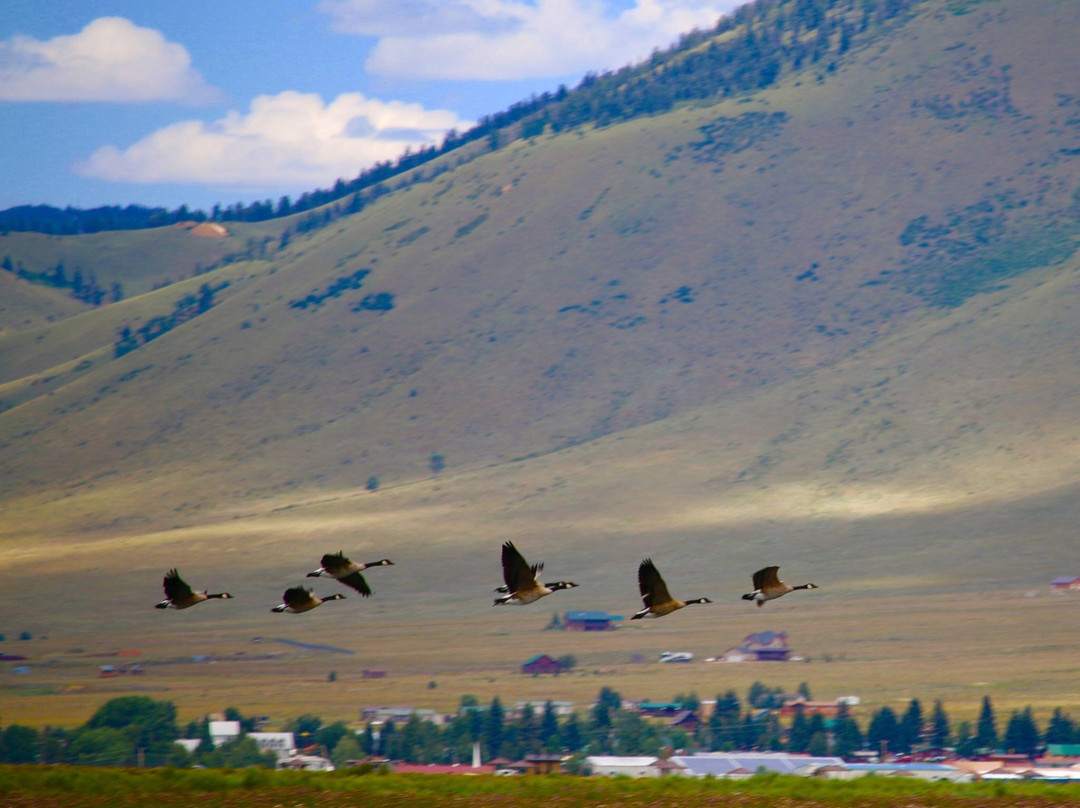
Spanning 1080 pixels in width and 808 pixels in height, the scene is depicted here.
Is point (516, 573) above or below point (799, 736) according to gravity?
above

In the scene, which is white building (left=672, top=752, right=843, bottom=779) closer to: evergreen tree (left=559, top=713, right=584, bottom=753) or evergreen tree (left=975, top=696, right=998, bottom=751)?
evergreen tree (left=559, top=713, right=584, bottom=753)

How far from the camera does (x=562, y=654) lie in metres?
153

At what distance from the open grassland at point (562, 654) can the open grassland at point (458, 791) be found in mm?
80868

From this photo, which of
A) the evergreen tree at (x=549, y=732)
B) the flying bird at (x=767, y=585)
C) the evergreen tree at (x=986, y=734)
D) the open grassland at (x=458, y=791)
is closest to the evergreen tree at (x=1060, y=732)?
the evergreen tree at (x=986, y=734)

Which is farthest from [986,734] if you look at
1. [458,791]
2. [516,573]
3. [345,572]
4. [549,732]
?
[516,573]

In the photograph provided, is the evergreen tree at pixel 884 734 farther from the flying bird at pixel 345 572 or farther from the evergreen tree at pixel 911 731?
the flying bird at pixel 345 572

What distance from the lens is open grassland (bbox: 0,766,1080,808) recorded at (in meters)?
29.8

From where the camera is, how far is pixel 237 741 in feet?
284

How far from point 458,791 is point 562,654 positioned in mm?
122593

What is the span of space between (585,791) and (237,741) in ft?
194

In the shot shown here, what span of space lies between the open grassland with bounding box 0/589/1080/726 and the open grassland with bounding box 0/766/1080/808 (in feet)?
265

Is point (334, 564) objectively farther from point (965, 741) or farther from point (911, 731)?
point (965, 741)

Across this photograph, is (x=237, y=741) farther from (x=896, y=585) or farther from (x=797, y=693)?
(x=896, y=585)

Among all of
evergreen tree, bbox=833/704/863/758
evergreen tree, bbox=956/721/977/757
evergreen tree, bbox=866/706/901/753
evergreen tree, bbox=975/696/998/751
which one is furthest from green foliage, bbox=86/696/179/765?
evergreen tree, bbox=975/696/998/751
